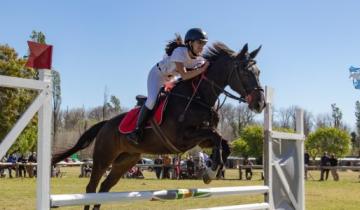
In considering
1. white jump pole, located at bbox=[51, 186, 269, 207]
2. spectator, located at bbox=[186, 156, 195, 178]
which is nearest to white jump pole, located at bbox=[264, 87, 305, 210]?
white jump pole, located at bbox=[51, 186, 269, 207]

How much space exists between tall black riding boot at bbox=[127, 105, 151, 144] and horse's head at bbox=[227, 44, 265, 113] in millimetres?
1079

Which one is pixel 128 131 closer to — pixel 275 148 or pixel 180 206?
pixel 275 148

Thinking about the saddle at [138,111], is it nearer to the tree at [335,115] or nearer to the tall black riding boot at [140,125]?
the tall black riding boot at [140,125]

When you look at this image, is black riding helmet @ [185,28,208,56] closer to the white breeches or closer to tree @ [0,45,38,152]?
the white breeches

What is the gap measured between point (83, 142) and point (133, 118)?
4.41ft

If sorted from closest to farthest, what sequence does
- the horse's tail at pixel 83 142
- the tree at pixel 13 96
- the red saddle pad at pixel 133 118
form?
the red saddle pad at pixel 133 118
the horse's tail at pixel 83 142
the tree at pixel 13 96

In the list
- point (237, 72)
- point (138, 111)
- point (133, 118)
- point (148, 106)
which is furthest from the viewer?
point (138, 111)

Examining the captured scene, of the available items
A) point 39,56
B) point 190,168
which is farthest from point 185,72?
point 190,168

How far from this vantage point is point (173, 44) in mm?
6723

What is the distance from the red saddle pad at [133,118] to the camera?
21.0 feet

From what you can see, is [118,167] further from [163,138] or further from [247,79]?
[247,79]

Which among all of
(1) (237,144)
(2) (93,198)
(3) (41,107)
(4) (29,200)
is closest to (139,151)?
(2) (93,198)

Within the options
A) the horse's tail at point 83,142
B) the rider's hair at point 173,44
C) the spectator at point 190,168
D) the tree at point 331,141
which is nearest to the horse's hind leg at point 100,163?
the horse's tail at point 83,142

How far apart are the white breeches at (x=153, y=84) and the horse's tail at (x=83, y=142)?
1.44m
